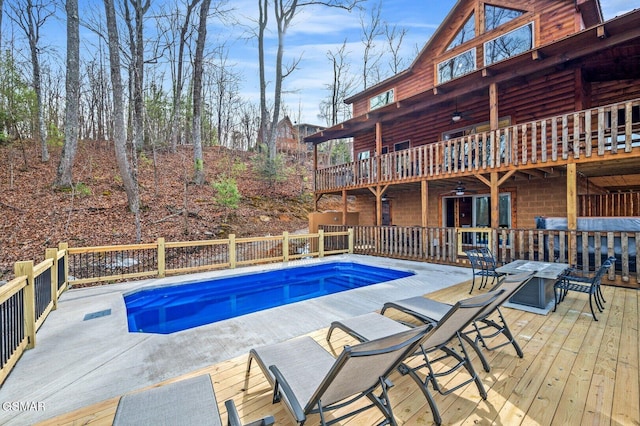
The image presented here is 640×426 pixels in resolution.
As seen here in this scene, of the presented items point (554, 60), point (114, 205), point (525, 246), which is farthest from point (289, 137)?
point (525, 246)

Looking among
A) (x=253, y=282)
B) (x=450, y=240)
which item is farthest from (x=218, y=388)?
(x=450, y=240)

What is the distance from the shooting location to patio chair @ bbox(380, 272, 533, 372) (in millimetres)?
2878

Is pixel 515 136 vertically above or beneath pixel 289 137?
beneath

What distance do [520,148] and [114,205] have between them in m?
14.5

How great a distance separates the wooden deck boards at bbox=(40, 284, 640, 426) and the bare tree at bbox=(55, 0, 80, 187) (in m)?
13.3

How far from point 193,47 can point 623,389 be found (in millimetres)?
20325

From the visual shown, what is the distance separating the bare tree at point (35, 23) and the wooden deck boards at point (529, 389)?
59.1 feet

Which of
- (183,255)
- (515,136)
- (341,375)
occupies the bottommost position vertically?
(183,255)

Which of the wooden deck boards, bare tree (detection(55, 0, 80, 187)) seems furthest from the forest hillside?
the wooden deck boards

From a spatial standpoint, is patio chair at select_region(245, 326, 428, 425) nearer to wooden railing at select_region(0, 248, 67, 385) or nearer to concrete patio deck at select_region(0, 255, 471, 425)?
concrete patio deck at select_region(0, 255, 471, 425)

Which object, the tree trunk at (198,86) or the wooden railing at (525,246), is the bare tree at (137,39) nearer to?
the tree trunk at (198,86)

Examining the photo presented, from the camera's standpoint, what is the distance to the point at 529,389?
2.46m

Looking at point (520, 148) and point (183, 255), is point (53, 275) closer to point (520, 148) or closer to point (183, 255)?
point (183, 255)

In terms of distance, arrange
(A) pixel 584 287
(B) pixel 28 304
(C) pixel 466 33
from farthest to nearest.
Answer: (C) pixel 466 33 < (A) pixel 584 287 < (B) pixel 28 304
